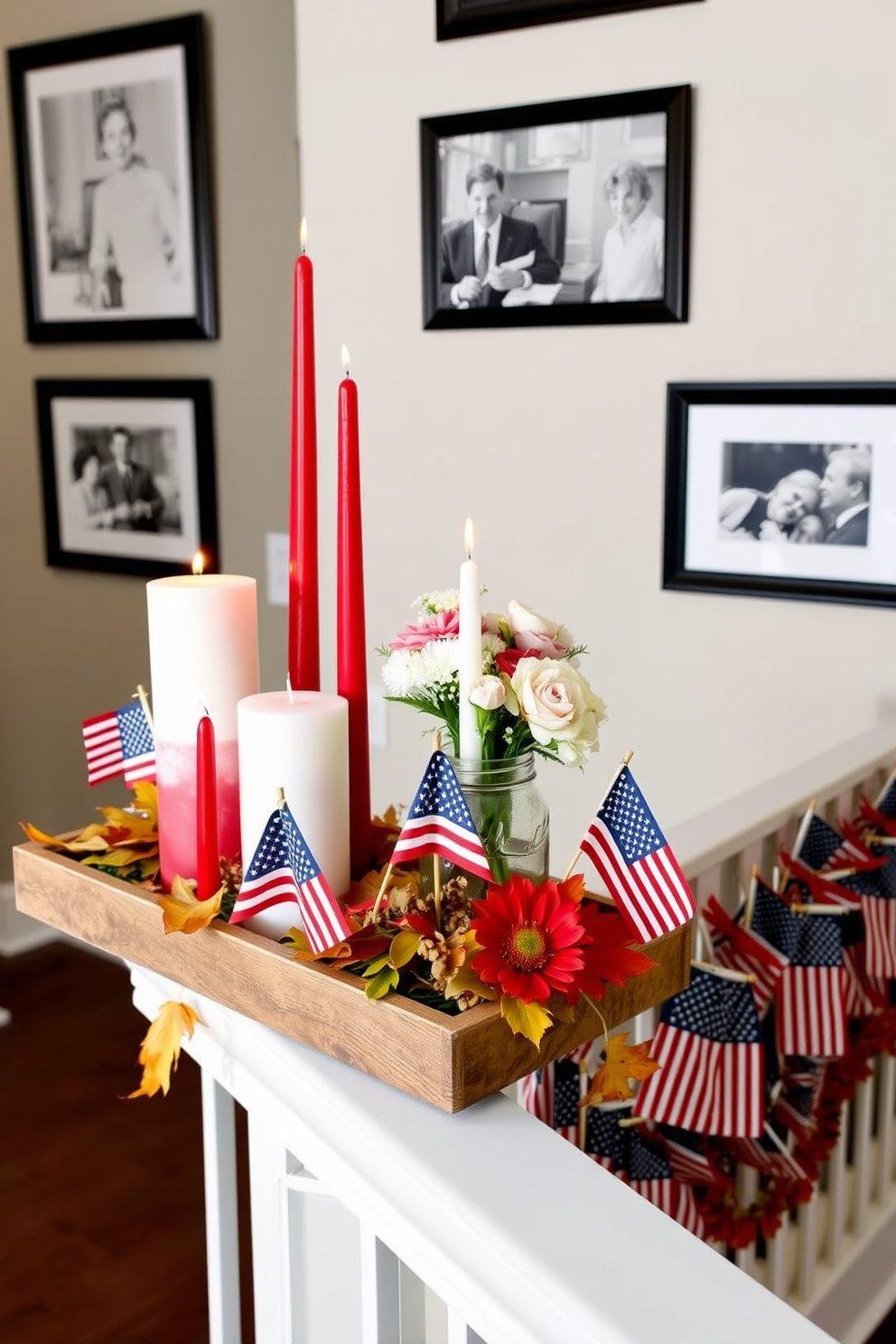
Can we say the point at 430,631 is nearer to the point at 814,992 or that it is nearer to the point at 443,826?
the point at 443,826

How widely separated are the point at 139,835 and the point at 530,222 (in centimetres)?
157

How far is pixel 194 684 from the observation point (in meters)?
0.79

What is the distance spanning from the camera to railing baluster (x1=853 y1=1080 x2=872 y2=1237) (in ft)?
6.27

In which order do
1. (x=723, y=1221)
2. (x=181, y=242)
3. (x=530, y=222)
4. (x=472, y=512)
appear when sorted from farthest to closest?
1. (x=181, y=242)
2. (x=472, y=512)
3. (x=530, y=222)
4. (x=723, y=1221)

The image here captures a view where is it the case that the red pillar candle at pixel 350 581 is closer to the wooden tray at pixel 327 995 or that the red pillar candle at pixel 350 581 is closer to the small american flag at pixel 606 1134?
the wooden tray at pixel 327 995

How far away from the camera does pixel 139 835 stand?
0.89 m

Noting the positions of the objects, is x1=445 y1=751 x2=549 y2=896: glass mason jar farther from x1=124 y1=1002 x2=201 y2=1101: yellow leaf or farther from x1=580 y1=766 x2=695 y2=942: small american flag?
x1=124 y1=1002 x2=201 y2=1101: yellow leaf

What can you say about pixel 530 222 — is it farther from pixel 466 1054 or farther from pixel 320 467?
pixel 466 1054

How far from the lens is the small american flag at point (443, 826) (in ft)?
2.28

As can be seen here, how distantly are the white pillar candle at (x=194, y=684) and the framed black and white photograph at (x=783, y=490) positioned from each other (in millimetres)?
1319

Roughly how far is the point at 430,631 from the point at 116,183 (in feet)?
8.94

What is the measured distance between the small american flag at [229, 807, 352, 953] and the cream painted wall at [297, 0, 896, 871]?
1.42 meters

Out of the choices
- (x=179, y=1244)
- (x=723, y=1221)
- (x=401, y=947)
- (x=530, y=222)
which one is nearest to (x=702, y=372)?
(x=530, y=222)

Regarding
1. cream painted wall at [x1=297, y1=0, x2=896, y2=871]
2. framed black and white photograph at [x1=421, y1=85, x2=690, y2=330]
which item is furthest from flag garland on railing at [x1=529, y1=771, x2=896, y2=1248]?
framed black and white photograph at [x1=421, y1=85, x2=690, y2=330]
